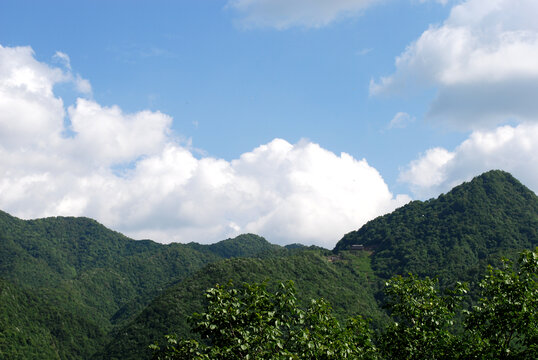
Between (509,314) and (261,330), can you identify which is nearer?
(261,330)

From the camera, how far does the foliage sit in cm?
2070

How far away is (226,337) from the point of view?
71.0ft

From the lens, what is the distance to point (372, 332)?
26656 mm

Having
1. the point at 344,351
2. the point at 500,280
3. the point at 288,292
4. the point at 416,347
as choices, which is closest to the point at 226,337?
the point at 288,292

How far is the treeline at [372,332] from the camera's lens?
21.2m

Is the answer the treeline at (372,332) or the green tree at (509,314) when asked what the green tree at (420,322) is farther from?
the green tree at (509,314)

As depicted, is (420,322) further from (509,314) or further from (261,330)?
(261,330)

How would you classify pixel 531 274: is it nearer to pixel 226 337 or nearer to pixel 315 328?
pixel 315 328

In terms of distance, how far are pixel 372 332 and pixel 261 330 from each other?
8.27 m

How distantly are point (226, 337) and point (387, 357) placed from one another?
11576 mm

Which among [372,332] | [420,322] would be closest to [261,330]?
[372,332]

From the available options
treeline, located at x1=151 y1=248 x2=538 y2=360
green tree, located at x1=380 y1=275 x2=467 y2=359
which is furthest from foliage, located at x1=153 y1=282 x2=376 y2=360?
green tree, located at x1=380 y1=275 x2=467 y2=359

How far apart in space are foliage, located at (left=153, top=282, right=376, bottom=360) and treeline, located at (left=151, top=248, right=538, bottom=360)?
0.15ft

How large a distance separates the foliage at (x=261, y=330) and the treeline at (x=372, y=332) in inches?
1.7
